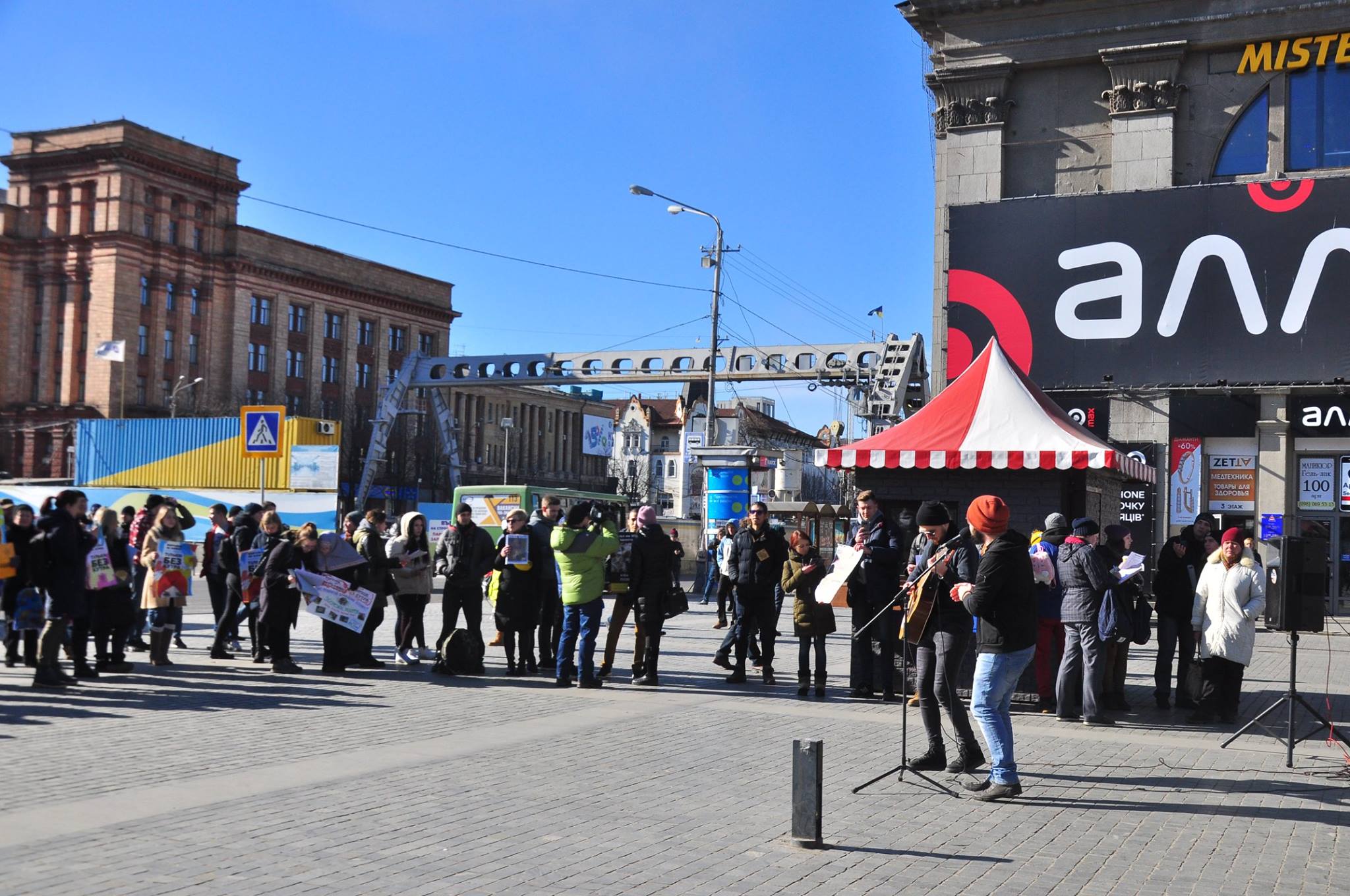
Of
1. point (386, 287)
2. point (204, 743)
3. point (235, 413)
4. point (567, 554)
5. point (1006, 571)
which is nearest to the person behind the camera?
point (1006, 571)

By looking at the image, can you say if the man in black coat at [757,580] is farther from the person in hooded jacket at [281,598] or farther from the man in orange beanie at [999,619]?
the man in orange beanie at [999,619]

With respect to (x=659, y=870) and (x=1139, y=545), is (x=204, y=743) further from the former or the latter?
(x=1139, y=545)

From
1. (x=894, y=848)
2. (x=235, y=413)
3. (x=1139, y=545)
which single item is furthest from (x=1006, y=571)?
(x=235, y=413)

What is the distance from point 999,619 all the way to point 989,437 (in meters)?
6.22

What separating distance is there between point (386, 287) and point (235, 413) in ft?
74.0

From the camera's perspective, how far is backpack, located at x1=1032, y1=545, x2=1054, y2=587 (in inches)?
452

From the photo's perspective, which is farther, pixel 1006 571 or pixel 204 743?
pixel 204 743

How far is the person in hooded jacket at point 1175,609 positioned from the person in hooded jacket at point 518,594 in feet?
21.5

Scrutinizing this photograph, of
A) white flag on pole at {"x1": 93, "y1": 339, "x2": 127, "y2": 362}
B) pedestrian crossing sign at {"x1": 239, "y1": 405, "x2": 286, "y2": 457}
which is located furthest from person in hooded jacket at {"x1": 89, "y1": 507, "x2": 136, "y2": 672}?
white flag on pole at {"x1": 93, "y1": 339, "x2": 127, "y2": 362}

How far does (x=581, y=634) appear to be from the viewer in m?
13.9

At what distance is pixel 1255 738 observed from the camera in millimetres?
11375

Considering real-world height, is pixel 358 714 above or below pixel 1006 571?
below

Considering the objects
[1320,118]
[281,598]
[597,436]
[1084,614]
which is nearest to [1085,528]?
[1084,614]

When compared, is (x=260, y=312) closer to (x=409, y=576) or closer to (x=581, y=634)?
(x=409, y=576)
